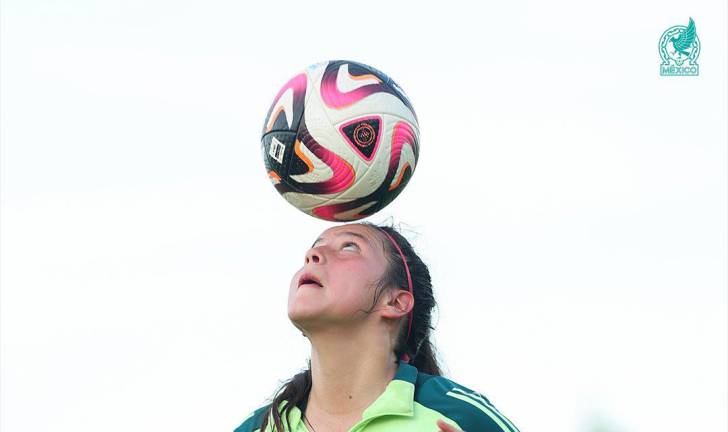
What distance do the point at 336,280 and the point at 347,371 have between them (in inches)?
20.9

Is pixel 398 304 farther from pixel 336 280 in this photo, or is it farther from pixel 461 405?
pixel 461 405

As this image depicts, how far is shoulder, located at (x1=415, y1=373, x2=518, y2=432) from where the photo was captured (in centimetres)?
657

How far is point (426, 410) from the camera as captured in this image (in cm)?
675

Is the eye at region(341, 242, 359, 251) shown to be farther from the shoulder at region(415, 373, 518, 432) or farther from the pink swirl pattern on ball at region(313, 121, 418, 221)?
the shoulder at region(415, 373, 518, 432)

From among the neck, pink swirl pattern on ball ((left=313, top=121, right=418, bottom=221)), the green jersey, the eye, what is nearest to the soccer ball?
pink swirl pattern on ball ((left=313, top=121, right=418, bottom=221))

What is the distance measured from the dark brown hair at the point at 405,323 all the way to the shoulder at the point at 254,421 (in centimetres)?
5

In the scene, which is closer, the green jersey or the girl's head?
the green jersey

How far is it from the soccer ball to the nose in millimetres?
294

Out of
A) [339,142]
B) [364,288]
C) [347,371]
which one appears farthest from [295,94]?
[347,371]

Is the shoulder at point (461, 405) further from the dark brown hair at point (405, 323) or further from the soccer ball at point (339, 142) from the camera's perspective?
the soccer ball at point (339, 142)

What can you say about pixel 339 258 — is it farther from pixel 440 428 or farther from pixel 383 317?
pixel 440 428

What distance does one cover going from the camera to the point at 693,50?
12867mm

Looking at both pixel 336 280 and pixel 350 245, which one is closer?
pixel 336 280

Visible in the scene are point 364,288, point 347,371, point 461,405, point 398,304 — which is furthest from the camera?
point 398,304
